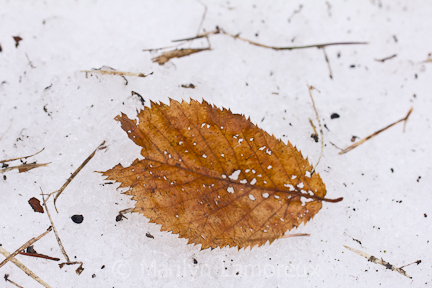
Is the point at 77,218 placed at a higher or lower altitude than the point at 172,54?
lower

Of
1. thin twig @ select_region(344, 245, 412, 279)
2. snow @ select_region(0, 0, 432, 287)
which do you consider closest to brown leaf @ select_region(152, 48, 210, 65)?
snow @ select_region(0, 0, 432, 287)

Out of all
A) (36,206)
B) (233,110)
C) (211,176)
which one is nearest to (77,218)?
(36,206)

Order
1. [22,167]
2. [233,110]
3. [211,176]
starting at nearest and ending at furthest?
[211,176] < [22,167] < [233,110]

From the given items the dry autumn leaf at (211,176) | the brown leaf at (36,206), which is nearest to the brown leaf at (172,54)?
the dry autumn leaf at (211,176)

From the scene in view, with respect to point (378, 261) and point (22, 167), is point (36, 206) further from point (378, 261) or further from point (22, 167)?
point (378, 261)

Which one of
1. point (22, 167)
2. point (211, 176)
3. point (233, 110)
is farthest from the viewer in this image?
point (233, 110)

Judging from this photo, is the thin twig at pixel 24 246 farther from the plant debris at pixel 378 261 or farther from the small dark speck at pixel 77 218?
the plant debris at pixel 378 261
